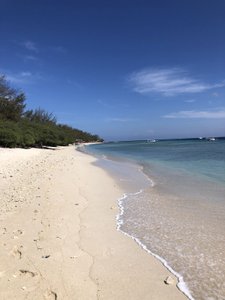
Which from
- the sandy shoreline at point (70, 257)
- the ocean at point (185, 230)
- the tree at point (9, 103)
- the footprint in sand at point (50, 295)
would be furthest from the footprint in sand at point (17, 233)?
the tree at point (9, 103)

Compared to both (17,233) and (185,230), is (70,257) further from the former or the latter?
(185,230)

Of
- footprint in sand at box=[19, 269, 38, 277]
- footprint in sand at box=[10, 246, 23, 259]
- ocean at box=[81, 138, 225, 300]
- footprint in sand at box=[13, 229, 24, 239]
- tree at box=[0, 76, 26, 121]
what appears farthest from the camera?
tree at box=[0, 76, 26, 121]

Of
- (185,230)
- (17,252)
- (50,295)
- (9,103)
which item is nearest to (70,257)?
(17,252)

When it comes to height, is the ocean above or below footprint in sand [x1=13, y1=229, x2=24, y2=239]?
below

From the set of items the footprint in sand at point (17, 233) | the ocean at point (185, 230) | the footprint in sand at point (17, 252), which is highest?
the footprint in sand at point (17, 233)

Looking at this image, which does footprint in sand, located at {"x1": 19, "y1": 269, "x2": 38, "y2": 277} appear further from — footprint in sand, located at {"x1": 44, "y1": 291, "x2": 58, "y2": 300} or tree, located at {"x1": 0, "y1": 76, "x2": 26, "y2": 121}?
tree, located at {"x1": 0, "y1": 76, "x2": 26, "y2": 121}

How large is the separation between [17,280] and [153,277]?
1.89 metres

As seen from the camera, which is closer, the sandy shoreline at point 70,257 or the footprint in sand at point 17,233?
the sandy shoreline at point 70,257

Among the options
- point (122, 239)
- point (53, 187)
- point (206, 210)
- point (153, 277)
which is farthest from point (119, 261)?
point (53, 187)

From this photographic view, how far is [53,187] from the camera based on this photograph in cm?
1207

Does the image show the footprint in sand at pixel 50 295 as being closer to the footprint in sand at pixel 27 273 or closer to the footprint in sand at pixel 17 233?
the footprint in sand at pixel 27 273

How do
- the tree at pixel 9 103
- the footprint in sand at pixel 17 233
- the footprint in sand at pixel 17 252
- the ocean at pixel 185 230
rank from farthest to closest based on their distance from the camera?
the tree at pixel 9 103, the footprint in sand at pixel 17 233, the footprint in sand at pixel 17 252, the ocean at pixel 185 230

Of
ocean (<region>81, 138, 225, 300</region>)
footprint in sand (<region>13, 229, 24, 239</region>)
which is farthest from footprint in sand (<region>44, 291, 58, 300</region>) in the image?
footprint in sand (<region>13, 229, 24, 239</region>)

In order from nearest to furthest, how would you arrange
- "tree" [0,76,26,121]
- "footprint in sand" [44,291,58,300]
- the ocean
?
"footprint in sand" [44,291,58,300] < the ocean < "tree" [0,76,26,121]
